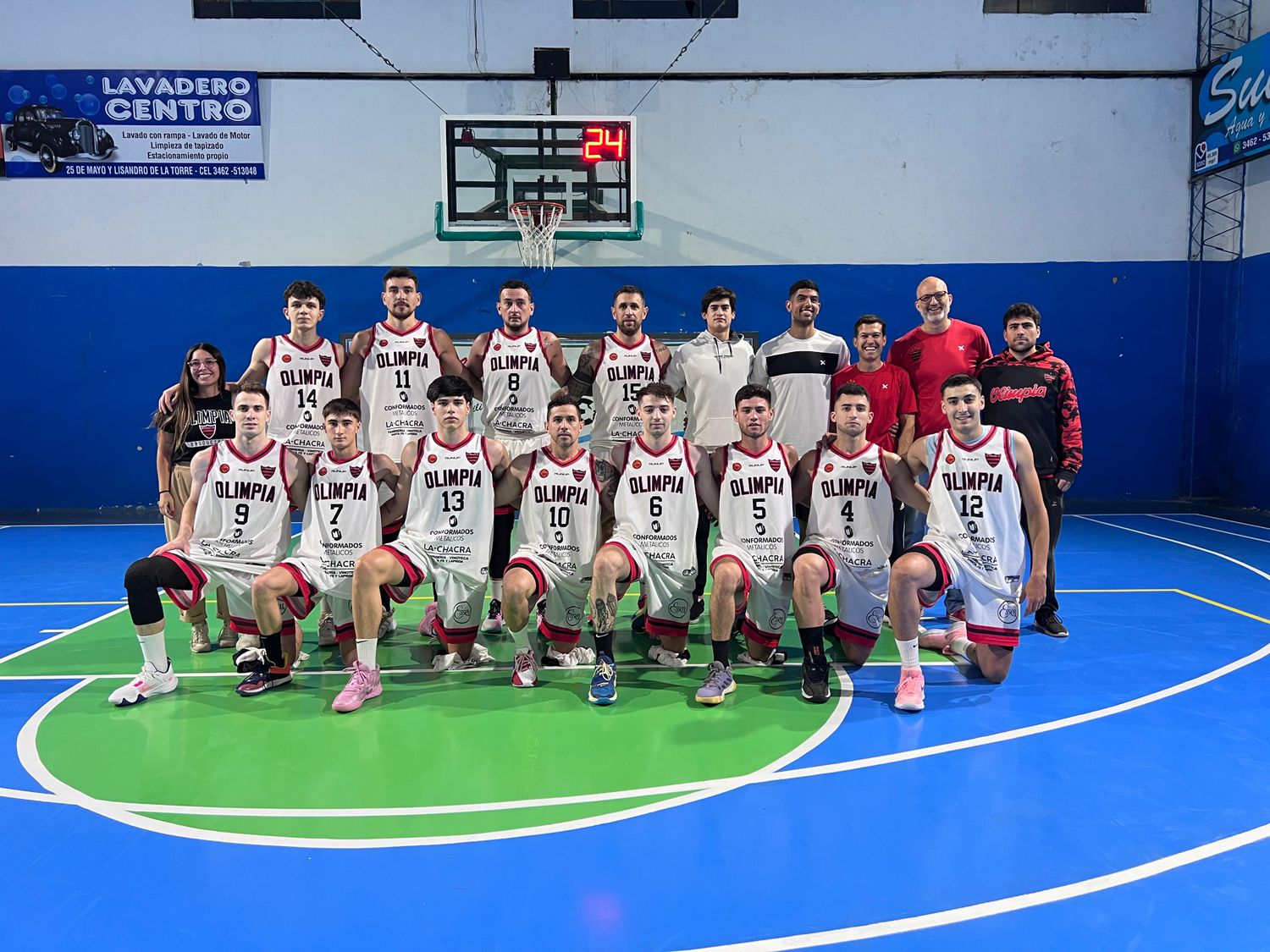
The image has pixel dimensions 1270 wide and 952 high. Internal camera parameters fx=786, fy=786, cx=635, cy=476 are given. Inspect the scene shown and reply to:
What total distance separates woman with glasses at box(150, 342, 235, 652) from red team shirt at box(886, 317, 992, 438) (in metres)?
4.36

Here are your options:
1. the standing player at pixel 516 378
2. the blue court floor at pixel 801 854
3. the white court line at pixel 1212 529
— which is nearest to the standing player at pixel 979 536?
the blue court floor at pixel 801 854

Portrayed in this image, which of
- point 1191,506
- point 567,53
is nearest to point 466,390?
point 567,53

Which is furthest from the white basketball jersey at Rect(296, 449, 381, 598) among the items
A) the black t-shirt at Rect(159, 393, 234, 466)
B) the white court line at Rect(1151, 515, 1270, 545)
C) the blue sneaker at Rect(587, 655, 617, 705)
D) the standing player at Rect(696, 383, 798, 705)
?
the white court line at Rect(1151, 515, 1270, 545)

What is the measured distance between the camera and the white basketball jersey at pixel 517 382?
5.32 metres

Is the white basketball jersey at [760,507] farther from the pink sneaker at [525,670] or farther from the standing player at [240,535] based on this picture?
the standing player at [240,535]

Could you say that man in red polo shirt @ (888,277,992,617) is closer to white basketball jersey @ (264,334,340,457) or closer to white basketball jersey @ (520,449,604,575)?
white basketball jersey @ (520,449,604,575)

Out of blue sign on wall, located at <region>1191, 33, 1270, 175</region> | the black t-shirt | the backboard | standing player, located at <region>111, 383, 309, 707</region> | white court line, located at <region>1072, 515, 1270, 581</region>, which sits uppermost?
blue sign on wall, located at <region>1191, 33, 1270, 175</region>

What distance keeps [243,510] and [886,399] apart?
12.8ft

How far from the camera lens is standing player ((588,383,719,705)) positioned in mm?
4289

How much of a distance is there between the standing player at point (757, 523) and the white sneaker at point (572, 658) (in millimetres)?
754

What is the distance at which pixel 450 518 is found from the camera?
441 cm

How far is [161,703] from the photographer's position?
4.03 m

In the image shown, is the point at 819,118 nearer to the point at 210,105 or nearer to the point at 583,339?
the point at 583,339

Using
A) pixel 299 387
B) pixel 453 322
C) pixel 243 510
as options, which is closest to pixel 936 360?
pixel 299 387
